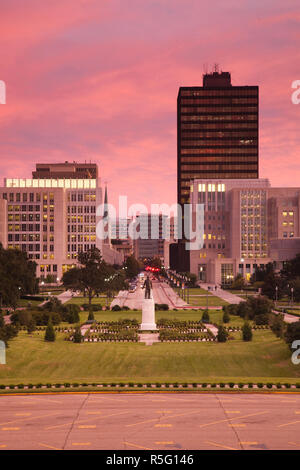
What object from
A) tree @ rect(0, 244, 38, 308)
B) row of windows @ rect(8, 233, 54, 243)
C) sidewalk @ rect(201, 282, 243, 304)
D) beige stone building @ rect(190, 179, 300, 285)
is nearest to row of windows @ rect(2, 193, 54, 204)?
row of windows @ rect(8, 233, 54, 243)

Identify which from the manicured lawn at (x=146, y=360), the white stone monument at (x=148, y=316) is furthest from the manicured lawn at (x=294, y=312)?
the white stone monument at (x=148, y=316)

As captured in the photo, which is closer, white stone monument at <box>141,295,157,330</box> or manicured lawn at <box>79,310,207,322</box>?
white stone monument at <box>141,295,157,330</box>

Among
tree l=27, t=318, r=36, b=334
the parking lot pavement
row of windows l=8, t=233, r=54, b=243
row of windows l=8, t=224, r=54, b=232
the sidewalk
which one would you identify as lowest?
the sidewalk

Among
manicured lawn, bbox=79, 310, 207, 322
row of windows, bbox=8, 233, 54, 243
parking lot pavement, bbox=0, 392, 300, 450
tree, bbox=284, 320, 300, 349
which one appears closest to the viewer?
parking lot pavement, bbox=0, 392, 300, 450

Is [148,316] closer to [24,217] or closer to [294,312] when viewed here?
[294,312]

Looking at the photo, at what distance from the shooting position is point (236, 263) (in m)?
174

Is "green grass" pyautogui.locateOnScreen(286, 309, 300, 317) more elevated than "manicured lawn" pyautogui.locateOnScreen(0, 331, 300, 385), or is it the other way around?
"manicured lawn" pyautogui.locateOnScreen(0, 331, 300, 385)

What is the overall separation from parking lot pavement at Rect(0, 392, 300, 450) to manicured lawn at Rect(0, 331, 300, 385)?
9.43m

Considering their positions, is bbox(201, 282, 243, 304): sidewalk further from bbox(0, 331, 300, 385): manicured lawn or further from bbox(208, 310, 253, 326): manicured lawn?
bbox(0, 331, 300, 385): manicured lawn

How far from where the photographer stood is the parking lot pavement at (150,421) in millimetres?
20516

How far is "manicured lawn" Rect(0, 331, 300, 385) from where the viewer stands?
40719mm

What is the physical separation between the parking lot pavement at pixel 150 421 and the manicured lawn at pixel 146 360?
30.9 ft

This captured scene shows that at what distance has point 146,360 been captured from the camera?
44062 mm

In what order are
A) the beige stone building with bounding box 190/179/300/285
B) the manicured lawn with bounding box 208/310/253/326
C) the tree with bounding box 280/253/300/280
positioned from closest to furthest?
the manicured lawn with bounding box 208/310/253/326
the tree with bounding box 280/253/300/280
the beige stone building with bounding box 190/179/300/285
